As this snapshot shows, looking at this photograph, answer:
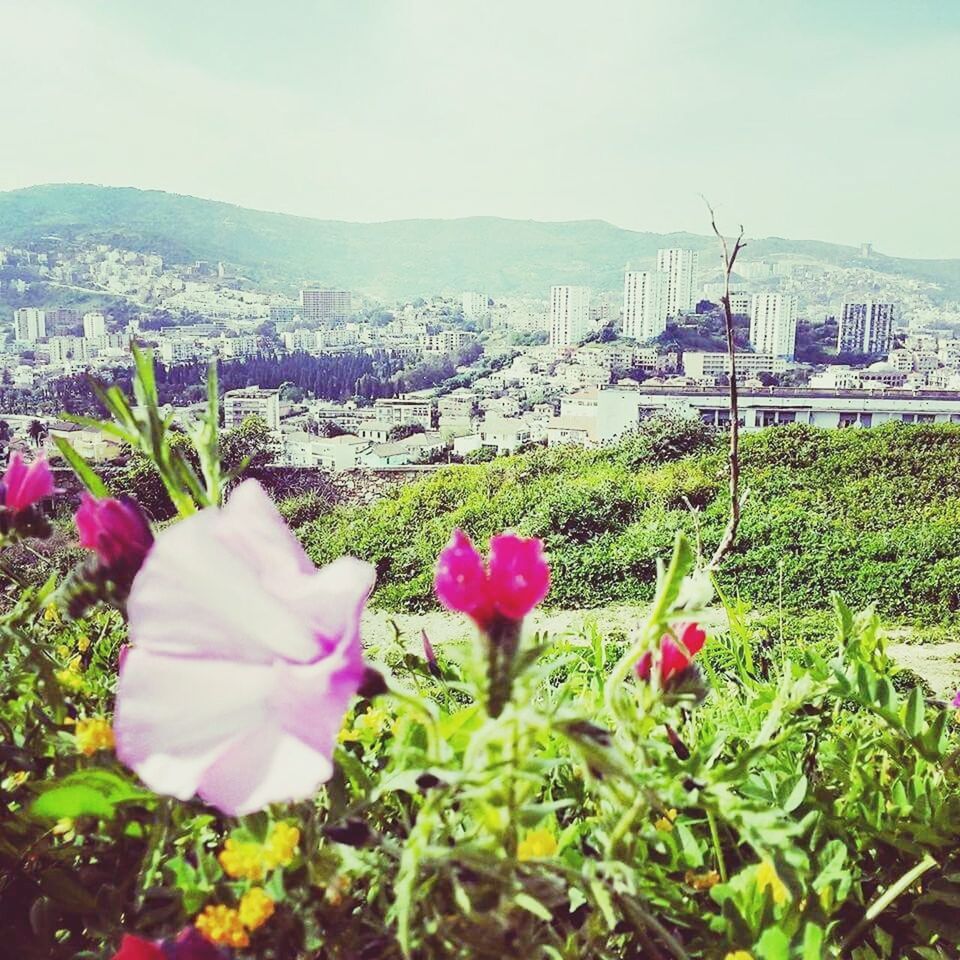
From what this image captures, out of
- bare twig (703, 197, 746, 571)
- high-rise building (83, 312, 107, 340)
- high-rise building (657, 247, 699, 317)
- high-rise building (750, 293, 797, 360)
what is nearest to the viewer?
bare twig (703, 197, 746, 571)

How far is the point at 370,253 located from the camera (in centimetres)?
1117

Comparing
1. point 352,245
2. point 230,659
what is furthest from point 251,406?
point 230,659

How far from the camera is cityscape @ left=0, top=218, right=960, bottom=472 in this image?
6695mm

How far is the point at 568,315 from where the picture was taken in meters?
10.3

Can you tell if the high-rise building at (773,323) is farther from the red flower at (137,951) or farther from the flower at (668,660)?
the red flower at (137,951)

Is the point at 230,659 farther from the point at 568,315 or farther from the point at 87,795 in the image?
the point at 568,315

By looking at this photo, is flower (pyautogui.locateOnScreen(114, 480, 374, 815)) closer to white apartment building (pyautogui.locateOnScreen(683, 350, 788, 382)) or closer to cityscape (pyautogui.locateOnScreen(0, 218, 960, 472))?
cityscape (pyautogui.locateOnScreen(0, 218, 960, 472))

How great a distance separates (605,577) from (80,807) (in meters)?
3.92

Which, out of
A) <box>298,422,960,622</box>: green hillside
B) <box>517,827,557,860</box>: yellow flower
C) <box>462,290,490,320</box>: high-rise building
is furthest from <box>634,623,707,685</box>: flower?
<box>462,290,490,320</box>: high-rise building

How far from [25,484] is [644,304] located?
10441mm

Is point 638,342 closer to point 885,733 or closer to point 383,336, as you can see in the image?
point 383,336

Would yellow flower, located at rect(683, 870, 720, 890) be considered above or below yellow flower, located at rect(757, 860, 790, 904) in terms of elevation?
below

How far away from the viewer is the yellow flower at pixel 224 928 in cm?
27

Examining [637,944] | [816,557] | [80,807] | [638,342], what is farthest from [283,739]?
[638,342]
